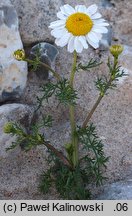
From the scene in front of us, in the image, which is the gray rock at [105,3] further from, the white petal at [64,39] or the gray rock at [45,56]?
the white petal at [64,39]

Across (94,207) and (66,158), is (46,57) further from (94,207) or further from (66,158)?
(94,207)

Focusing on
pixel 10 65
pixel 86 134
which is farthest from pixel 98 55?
pixel 86 134

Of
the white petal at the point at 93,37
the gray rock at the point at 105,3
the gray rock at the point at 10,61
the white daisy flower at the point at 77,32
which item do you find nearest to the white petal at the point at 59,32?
the white daisy flower at the point at 77,32

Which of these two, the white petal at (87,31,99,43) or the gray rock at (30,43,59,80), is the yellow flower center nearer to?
the white petal at (87,31,99,43)

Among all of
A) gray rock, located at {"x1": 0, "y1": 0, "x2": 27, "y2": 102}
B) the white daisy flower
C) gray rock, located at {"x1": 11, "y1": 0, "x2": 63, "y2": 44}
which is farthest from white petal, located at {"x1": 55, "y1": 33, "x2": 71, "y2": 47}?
gray rock, located at {"x1": 11, "y1": 0, "x2": 63, "y2": 44}

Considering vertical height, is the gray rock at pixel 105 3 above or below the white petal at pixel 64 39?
above

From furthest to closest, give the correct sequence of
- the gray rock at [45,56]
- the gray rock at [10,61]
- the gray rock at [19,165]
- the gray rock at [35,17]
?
1. the gray rock at [35,17]
2. the gray rock at [45,56]
3. the gray rock at [10,61]
4. the gray rock at [19,165]

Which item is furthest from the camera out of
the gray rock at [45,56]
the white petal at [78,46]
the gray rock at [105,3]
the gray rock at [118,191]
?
→ the gray rock at [105,3]
